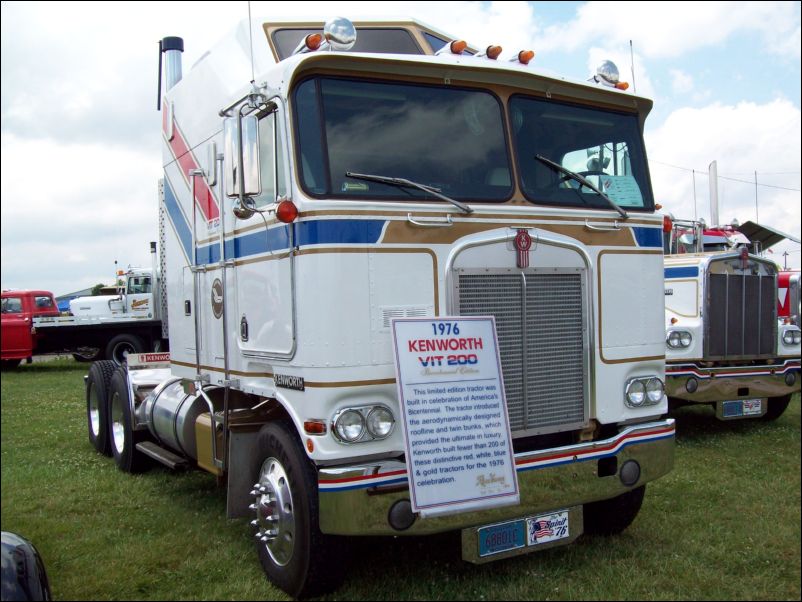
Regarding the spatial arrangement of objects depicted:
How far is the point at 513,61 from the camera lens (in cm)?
503

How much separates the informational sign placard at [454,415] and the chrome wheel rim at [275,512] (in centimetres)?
86

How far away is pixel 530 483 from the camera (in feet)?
14.5

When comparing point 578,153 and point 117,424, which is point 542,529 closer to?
point 578,153

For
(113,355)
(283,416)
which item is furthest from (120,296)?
(283,416)

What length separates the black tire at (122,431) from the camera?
25.3 ft

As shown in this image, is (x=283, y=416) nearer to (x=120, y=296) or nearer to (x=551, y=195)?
(x=551, y=195)

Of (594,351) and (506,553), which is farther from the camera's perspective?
(594,351)

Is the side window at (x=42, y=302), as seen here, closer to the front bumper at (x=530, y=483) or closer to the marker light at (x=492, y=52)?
the marker light at (x=492, y=52)

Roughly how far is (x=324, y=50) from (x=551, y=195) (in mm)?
1665

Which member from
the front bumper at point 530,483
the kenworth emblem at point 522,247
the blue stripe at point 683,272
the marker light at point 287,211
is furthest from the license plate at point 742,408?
the marker light at point 287,211

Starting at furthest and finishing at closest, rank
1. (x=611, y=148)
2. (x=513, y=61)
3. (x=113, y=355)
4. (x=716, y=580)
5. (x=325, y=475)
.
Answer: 1. (x=113, y=355)
2. (x=611, y=148)
3. (x=513, y=61)
4. (x=716, y=580)
5. (x=325, y=475)

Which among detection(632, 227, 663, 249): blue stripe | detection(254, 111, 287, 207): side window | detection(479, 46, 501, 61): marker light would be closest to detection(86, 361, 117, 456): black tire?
detection(254, 111, 287, 207): side window

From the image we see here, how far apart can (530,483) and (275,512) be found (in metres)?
1.48

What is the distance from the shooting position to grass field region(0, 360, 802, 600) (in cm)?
461
